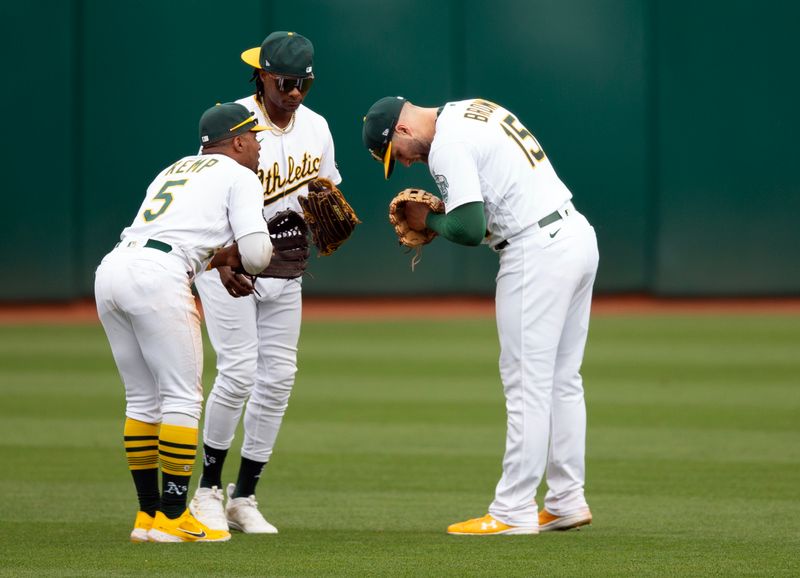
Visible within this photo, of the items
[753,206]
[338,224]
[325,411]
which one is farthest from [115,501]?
[753,206]

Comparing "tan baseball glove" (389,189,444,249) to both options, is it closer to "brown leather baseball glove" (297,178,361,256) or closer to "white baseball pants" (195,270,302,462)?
"brown leather baseball glove" (297,178,361,256)

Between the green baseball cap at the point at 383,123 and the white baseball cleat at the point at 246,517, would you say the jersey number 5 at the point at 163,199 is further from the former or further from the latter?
the white baseball cleat at the point at 246,517

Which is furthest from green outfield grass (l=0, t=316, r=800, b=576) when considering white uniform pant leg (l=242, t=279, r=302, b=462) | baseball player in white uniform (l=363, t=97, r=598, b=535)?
white uniform pant leg (l=242, t=279, r=302, b=462)

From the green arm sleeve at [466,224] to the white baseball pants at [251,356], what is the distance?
35.7 inches

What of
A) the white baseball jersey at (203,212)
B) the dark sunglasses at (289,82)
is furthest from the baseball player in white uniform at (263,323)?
the white baseball jersey at (203,212)

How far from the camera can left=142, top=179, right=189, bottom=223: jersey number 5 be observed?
4.86 meters

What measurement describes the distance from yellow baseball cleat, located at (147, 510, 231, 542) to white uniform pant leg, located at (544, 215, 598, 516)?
4.35 ft

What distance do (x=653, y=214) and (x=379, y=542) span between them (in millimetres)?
10990

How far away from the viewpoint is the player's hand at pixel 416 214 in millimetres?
5184

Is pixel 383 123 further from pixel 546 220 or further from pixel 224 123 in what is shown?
pixel 546 220

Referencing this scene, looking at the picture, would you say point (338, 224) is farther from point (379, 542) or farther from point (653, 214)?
point (653, 214)

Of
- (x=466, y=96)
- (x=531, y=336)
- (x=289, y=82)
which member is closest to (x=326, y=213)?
(x=289, y=82)

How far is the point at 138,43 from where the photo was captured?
49.1 feet

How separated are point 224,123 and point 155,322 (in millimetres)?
835
